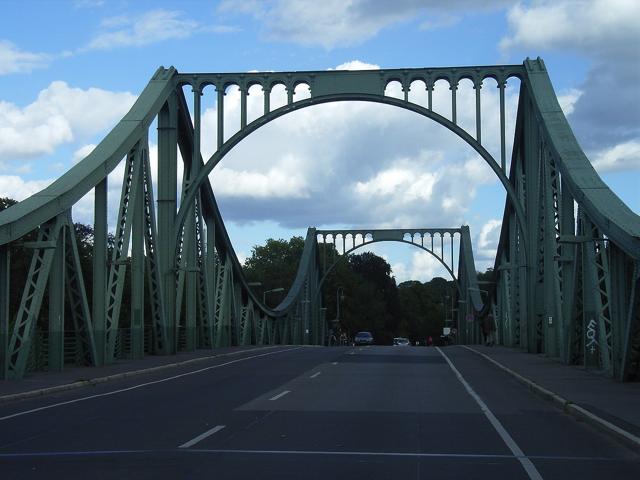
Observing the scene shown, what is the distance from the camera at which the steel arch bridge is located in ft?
75.3

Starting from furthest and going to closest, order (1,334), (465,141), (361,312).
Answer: (361,312), (465,141), (1,334)

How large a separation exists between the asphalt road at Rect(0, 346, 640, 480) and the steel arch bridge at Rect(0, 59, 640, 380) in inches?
132

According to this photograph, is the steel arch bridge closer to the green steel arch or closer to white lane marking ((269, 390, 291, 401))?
the green steel arch

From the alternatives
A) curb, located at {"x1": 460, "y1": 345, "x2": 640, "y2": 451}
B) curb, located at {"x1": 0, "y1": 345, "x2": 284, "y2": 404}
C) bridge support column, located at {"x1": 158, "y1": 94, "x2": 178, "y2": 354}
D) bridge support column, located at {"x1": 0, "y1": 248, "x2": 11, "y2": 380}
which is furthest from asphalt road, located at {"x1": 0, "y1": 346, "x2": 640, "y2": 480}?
bridge support column, located at {"x1": 158, "y1": 94, "x2": 178, "y2": 354}

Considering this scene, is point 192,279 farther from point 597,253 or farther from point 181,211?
point 597,253

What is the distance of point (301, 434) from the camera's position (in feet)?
44.2

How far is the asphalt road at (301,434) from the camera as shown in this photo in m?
10.4

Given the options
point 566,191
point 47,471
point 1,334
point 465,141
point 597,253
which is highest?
point 465,141

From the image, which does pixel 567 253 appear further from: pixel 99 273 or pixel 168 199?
pixel 168 199

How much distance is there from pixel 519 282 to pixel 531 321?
4494mm

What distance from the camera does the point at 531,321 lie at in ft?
122

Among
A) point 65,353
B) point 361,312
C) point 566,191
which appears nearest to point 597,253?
point 566,191

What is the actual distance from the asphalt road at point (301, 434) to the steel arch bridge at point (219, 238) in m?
3.36

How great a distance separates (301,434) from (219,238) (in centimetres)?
3538
